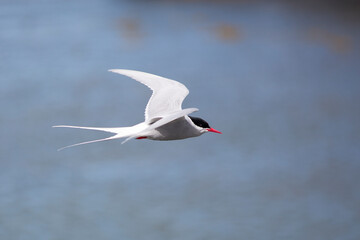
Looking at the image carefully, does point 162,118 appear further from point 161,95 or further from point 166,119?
point 161,95

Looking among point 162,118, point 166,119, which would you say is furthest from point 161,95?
point 166,119

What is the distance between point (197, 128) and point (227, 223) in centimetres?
1872

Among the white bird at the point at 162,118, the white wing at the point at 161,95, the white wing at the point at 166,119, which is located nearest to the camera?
the white wing at the point at 166,119

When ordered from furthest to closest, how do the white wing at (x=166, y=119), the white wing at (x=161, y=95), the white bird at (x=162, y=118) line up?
the white wing at (x=161, y=95), the white bird at (x=162, y=118), the white wing at (x=166, y=119)

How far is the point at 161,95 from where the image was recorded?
4527mm

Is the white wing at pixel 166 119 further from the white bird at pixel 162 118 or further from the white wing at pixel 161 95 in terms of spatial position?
the white wing at pixel 161 95

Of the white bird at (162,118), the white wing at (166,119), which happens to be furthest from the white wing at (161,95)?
the white wing at (166,119)

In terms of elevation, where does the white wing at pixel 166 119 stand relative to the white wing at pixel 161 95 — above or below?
below

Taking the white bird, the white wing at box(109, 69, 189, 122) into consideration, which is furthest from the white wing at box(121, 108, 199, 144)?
the white wing at box(109, 69, 189, 122)

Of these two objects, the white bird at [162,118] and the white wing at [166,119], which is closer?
the white wing at [166,119]

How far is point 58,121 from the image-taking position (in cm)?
1945

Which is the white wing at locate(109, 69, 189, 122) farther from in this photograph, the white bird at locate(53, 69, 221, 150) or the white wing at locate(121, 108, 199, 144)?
the white wing at locate(121, 108, 199, 144)

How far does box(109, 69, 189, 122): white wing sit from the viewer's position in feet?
14.1

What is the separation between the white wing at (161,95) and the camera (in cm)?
431
